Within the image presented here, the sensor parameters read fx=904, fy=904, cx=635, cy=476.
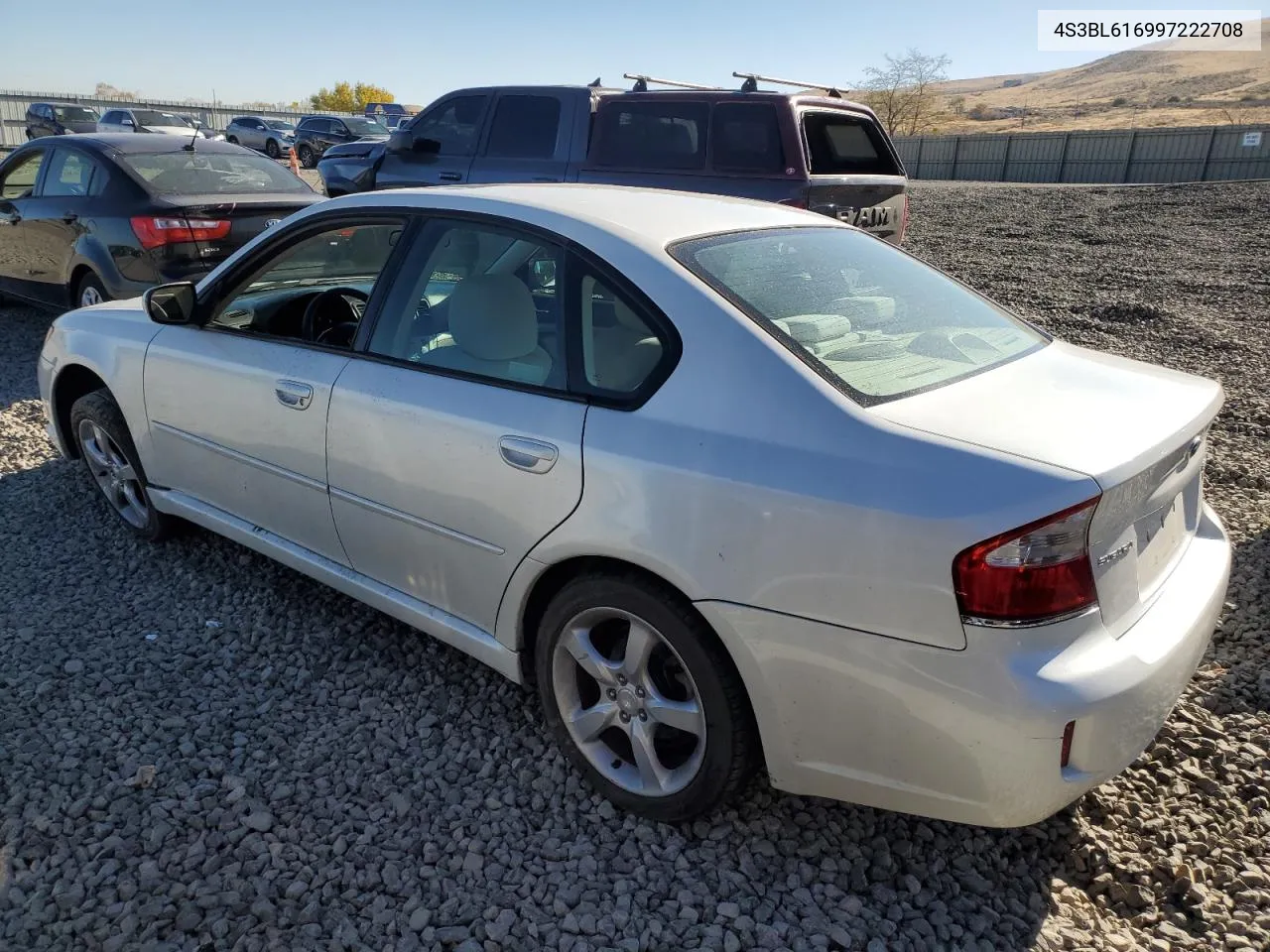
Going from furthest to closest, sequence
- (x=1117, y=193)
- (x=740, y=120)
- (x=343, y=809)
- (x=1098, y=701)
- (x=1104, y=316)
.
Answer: (x=1117, y=193) → (x=1104, y=316) → (x=740, y=120) → (x=343, y=809) → (x=1098, y=701)

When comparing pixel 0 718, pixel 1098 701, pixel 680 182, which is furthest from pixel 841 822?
pixel 680 182

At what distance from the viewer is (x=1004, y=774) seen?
1.92 m

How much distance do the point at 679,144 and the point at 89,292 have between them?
4.76 m

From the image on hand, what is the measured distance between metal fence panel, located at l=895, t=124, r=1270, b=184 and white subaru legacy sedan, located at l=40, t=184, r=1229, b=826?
31.6 m

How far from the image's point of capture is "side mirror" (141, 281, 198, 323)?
356 cm

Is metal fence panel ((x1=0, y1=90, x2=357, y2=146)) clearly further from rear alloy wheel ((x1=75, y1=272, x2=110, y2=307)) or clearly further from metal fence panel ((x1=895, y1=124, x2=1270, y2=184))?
rear alloy wheel ((x1=75, y1=272, x2=110, y2=307))

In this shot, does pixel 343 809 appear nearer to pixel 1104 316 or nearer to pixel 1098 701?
pixel 1098 701

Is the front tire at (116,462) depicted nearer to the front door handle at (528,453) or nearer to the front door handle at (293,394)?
the front door handle at (293,394)

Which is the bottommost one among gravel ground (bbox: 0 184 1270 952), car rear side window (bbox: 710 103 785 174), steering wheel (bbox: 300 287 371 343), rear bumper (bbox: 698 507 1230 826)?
gravel ground (bbox: 0 184 1270 952)

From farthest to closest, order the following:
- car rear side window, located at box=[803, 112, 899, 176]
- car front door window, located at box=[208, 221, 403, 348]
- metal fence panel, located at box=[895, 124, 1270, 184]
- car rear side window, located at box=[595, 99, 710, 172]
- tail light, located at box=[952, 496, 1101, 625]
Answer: metal fence panel, located at box=[895, 124, 1270, 184]
car rear side window, located at box=[595, 99, 710, 172]
car rear side window, located at box=[803, 112, 899, 176]
car front door window, located at box=[208, 221, 403, 348]
tail light, located at box=[952, 496, 1101, 625]

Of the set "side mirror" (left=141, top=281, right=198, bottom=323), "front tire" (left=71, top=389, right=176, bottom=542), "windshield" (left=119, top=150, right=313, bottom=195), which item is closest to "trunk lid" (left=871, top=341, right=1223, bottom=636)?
"side mirror" (left=141, top=281, right=198, bottom=323)

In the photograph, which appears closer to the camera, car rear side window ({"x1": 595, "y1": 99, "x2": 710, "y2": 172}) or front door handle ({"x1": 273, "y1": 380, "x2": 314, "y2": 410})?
front door handle ({"x1": 273, "y1": 380, "x2": 314, "y2": 410})

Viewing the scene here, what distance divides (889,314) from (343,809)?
2.11 meters

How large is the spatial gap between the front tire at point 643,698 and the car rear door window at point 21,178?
7.54 meters
